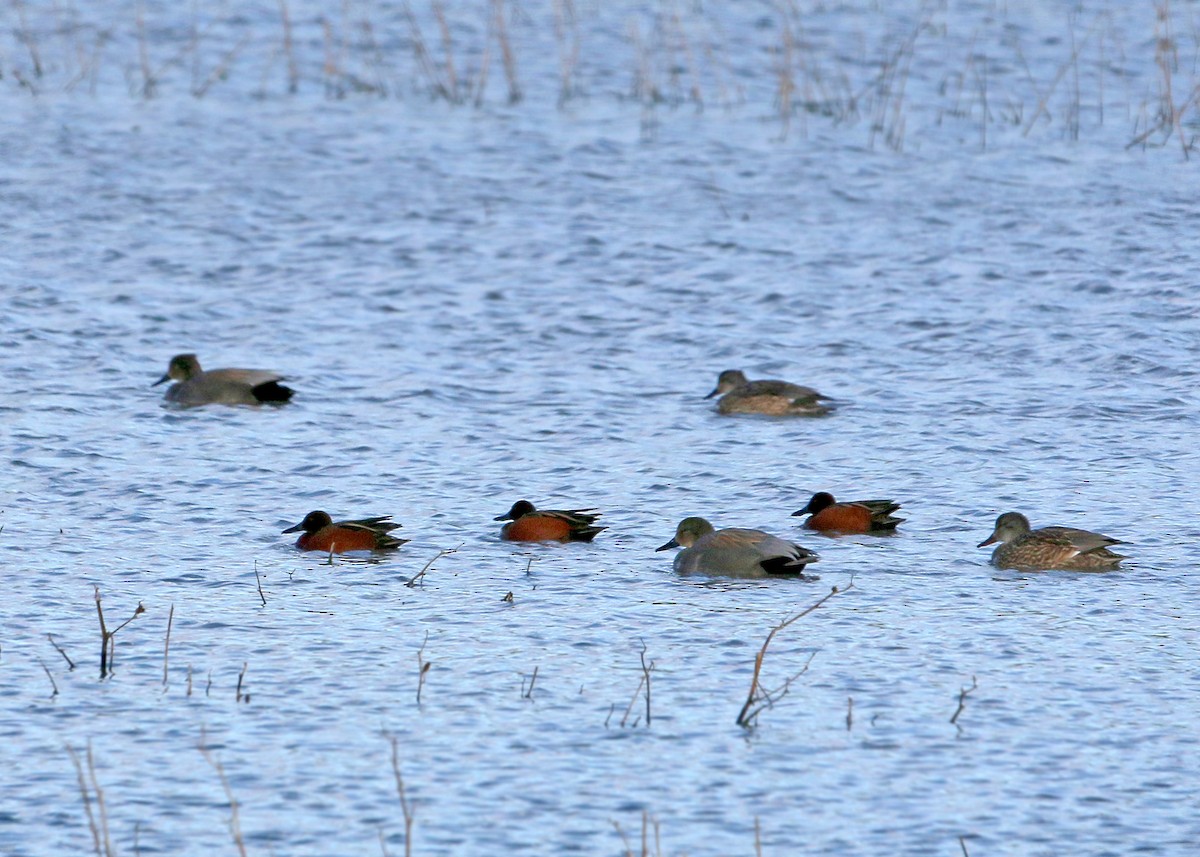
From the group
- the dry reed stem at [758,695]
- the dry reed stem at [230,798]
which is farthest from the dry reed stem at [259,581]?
the dry reed stem at [758,695]

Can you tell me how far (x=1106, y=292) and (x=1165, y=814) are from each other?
11565 mm

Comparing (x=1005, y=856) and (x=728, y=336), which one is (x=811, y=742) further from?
(x=728, y=336)

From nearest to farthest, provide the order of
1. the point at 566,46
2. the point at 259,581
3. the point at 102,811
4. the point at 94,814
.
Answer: the point at 102,811 < the point at 94,814 < the point at 259,581 < the point at 566,46

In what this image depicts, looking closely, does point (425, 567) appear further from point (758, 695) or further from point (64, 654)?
point (758, 695)

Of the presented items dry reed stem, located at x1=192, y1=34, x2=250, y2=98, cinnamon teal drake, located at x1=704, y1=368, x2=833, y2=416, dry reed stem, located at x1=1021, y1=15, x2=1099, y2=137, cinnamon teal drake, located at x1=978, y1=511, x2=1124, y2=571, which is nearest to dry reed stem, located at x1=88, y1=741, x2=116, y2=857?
cinnamon teal drake, located at x1=978, y1=511, x2=1124, y2=571

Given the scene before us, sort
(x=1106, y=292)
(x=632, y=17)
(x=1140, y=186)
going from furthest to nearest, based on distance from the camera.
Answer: (x=632, y=17)
(x=1140, y=186)
(x=1106, y=292)

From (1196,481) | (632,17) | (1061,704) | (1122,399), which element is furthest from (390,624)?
(632,17)

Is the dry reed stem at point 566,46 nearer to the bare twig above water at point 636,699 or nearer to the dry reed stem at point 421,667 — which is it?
the dry reed stem at point 421,667

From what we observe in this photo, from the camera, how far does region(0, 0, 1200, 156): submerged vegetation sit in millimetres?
23812

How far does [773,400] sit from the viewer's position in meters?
14.8

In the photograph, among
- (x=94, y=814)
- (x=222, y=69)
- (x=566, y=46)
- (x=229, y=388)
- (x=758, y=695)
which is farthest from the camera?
(x=566, y=46)

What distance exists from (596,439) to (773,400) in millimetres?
1543

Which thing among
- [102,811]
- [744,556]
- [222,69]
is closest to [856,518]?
[744,556]

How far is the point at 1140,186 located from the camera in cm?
2095
